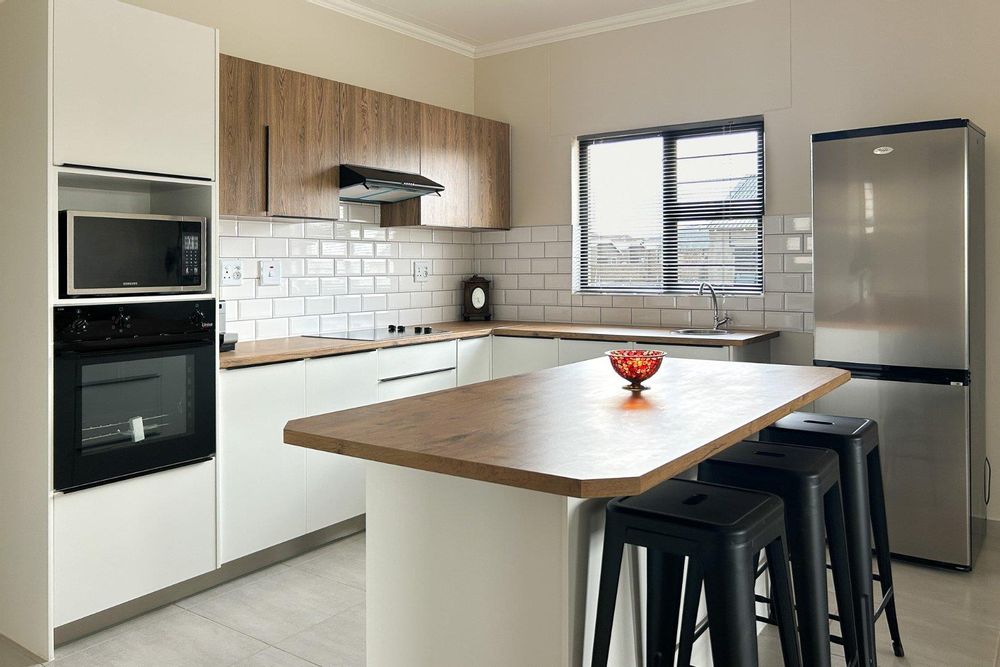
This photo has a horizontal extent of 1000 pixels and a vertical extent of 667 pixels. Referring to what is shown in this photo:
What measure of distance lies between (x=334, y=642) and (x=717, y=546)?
170cm

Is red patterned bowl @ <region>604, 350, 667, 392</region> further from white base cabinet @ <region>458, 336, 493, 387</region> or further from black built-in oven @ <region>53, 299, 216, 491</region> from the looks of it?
white base cabinet @ <region>458, 336, 493, 387</region>

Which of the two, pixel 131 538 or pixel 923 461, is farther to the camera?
pixel 923 461

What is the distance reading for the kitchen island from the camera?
1599 mm

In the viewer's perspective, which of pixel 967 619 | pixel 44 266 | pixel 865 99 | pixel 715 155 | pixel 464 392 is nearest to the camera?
pixel 464 392

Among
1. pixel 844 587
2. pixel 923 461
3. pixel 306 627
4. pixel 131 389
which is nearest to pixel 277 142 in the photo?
pixel 131 389

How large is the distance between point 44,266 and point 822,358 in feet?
10.6

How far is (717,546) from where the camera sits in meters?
1.68

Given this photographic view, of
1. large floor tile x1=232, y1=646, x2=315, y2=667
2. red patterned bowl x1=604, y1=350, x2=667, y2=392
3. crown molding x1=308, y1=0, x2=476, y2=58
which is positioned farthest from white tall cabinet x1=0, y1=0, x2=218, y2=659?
red patterned bowl x1=604, y1=350, x2=667, y2=392

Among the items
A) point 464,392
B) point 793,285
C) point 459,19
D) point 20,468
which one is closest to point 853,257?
point 793,285

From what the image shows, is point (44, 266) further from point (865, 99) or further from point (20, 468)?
point (865, 99)

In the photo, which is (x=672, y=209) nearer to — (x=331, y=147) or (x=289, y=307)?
(x=331, y=147)

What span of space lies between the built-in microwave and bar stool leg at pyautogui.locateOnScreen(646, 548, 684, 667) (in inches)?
82.3

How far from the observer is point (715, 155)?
4742mm

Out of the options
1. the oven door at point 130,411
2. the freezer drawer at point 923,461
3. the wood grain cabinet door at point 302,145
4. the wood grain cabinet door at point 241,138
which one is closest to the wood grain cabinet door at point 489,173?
the wood grain cabinet door at point 302,145
